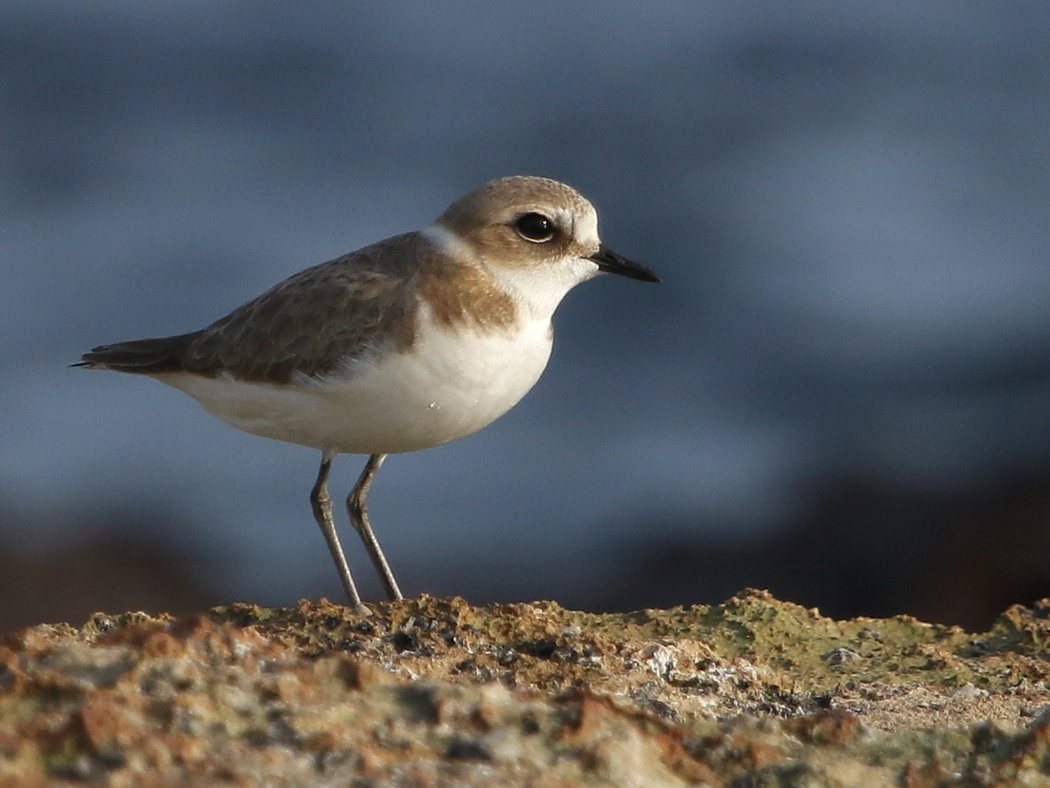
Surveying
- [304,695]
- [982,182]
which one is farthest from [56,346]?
[304,695]

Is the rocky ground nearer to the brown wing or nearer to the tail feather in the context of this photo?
the brown wing

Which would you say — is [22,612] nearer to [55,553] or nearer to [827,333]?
[55,553]

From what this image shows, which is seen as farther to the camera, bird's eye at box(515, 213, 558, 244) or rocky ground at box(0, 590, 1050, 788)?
bird's eye at box(515, 213, 558, 244)

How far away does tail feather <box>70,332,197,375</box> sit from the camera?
6332 millimetres

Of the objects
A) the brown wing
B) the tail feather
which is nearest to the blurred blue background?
the tail feather

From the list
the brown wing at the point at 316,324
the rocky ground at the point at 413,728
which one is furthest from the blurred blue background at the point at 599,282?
the rocky ground at the point at 413,728

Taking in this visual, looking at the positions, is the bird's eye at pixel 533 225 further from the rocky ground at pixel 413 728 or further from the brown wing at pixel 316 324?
the rocky ground at pixel 413 728

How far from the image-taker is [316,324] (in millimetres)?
5598

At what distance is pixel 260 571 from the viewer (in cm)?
1089

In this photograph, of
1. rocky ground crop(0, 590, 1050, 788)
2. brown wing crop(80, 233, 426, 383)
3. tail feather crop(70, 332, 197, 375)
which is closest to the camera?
rocky ground crop(0, 590, 1050, 788)

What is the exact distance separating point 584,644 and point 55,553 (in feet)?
22.3

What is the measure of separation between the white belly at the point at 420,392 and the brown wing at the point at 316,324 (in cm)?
8

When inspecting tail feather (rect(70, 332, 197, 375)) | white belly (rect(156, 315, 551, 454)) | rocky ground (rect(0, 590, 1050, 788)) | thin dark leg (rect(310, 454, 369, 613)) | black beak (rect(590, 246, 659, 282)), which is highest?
black beak (rect(590, 246, 659, 282))

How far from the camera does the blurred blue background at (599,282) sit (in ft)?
33.6
